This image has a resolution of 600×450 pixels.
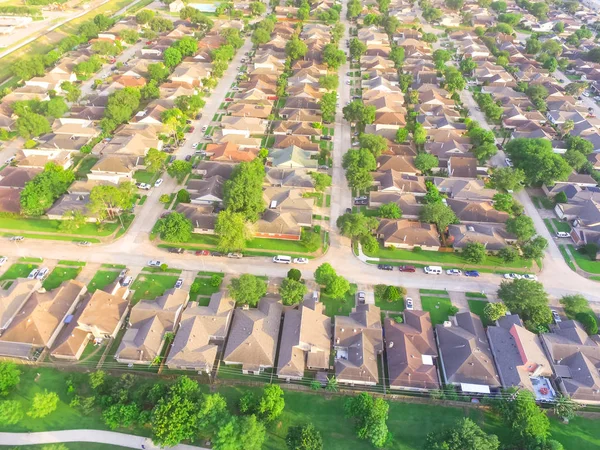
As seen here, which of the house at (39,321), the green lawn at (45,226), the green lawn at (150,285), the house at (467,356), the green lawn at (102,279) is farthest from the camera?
the green lawn at (45,226)

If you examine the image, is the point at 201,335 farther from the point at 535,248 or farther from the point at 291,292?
the point at 535,248

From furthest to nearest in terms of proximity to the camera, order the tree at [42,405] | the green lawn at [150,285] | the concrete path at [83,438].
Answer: the green lawn at [150,285] → the concrete path at [83,438] → the tree at [42,405]

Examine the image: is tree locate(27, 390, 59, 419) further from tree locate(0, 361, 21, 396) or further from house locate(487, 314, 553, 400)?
house locate(487, 314, 553, 400)

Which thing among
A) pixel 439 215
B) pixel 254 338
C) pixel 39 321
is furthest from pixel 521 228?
pixel 39 321

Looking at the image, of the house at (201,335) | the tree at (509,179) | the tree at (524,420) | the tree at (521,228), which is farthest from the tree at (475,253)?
the house at (201,335)

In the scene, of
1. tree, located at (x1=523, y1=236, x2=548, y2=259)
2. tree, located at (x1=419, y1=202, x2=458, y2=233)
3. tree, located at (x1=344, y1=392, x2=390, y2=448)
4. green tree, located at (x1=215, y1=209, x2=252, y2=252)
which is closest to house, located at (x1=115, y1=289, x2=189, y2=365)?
green tree, located at (x1=215, y1=209, x2=252, y2=252)

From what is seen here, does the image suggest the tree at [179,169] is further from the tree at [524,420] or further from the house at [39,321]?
the tree at [524,420]

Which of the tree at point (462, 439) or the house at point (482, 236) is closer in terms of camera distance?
the tree at point (462, 439)
